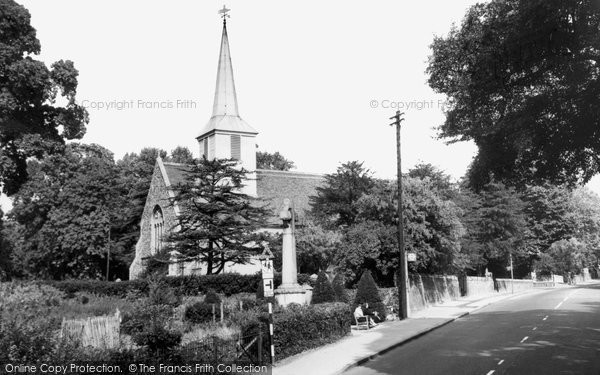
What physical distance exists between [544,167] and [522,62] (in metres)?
3.12

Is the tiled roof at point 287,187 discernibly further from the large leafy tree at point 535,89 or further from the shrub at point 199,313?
the large leafy tree at point 535,89

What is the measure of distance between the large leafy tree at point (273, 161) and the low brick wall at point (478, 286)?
98.9ft

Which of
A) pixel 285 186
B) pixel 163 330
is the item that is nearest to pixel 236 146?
pixel 285 186

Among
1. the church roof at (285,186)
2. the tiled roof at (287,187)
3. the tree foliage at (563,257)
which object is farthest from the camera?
the tree foliage at (563,257)

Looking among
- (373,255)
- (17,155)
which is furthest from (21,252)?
(373,255)

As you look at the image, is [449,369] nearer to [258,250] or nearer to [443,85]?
[443,85]

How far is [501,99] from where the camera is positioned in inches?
607

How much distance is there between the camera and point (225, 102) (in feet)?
157

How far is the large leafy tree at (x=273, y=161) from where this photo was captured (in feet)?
242

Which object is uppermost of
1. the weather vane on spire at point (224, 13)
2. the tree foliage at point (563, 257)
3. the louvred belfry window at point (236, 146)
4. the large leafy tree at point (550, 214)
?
the weather vane on spire at point (224, 13)

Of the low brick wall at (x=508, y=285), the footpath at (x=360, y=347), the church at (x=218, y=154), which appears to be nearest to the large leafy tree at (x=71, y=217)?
the church at (x=218, y=154)

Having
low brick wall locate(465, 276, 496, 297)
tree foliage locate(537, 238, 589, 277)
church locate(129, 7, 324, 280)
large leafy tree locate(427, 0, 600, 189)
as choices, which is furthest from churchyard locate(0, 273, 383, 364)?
tree foliage locate(537, 238, 589, 277)

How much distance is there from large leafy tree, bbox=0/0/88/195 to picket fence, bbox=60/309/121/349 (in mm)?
19103

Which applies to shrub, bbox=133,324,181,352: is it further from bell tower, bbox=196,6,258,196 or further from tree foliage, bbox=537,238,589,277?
tree foliage, bbox=537,238,589,277
